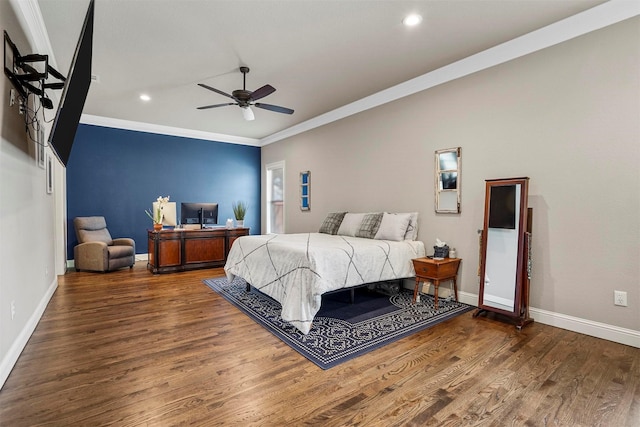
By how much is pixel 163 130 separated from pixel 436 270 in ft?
19.7

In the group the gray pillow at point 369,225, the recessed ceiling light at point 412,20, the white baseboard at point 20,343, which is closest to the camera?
the white baseboard at point 20,343

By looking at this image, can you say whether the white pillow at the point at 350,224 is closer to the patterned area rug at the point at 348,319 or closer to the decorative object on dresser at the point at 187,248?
the patterned area rug at the point at 348,319

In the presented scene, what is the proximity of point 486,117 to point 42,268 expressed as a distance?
5075 millimetres

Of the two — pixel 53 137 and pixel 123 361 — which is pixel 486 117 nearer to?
pixel 53 137

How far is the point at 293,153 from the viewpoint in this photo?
683 centimetres

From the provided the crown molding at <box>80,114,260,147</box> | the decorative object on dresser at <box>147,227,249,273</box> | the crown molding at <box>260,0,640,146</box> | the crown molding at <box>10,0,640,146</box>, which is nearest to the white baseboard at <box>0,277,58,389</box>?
the decorative object on dresser at <box>147,227,249,273</box>

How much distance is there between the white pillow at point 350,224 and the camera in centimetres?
469

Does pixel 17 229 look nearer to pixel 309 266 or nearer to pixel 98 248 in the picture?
pixel 309 266

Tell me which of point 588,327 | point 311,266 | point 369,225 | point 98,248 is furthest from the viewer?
point 98,248

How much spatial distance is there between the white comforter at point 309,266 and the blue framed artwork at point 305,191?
238 cm

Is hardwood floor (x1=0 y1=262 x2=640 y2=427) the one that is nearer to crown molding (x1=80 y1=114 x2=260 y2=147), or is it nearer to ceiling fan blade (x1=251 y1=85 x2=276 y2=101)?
ceiling fan blade (x1=251 y1=85 x2=276 y2=101)

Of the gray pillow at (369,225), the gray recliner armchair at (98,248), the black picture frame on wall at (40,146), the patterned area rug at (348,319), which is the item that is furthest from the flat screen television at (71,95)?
the gray recliner armchair at (98,248)

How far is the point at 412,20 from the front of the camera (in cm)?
291

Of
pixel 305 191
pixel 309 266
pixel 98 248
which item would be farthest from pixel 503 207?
pixel 98 248
